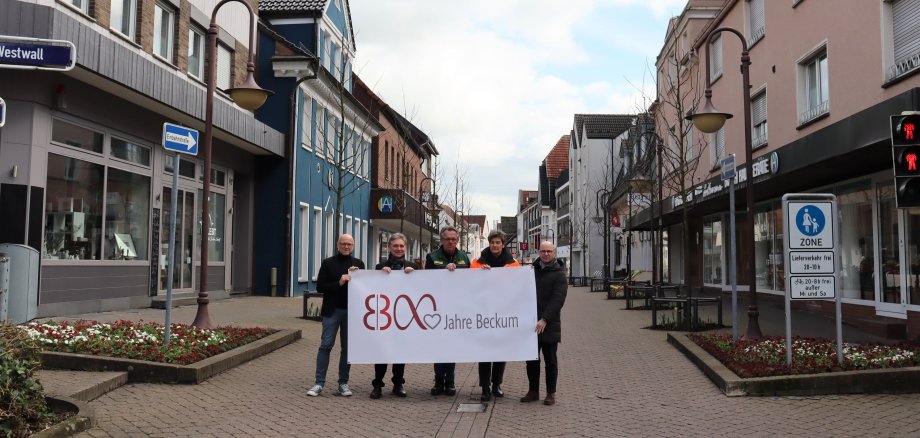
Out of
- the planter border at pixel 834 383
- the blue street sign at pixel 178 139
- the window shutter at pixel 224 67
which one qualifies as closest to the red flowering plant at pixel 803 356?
the planter border at pixel 834 383

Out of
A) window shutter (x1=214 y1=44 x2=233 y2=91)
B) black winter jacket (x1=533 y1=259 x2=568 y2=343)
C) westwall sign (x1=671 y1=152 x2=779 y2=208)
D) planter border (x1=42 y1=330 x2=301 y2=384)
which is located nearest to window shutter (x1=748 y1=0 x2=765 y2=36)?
westwall sign (x1=671 y1=152 x2=779 y2=208)

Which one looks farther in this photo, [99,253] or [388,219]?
[388,219]

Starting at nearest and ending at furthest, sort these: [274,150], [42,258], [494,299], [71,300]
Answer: [494,299] → [42,258] → [71,300] → [274,150]

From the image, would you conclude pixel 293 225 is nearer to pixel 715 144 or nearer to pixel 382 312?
→ pixel 715 144

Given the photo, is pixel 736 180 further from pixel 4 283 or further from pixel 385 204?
pixel 385 204

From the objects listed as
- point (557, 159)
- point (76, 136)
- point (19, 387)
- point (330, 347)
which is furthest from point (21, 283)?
point (557, 159)

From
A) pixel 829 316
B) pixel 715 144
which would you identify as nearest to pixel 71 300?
pixel 829 316

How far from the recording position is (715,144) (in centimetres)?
2519

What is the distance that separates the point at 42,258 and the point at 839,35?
1531 cm

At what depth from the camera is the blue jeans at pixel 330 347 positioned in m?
8.09

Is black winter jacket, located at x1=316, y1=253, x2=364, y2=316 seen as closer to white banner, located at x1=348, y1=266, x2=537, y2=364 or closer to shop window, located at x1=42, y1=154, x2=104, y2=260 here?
white banner, located at x1=348, y1=266, x2=537, y2=364

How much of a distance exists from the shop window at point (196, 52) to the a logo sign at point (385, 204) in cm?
1582

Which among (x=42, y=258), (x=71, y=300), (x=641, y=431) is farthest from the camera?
(x=71, y=300)

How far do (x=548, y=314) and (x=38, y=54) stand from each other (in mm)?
4981
